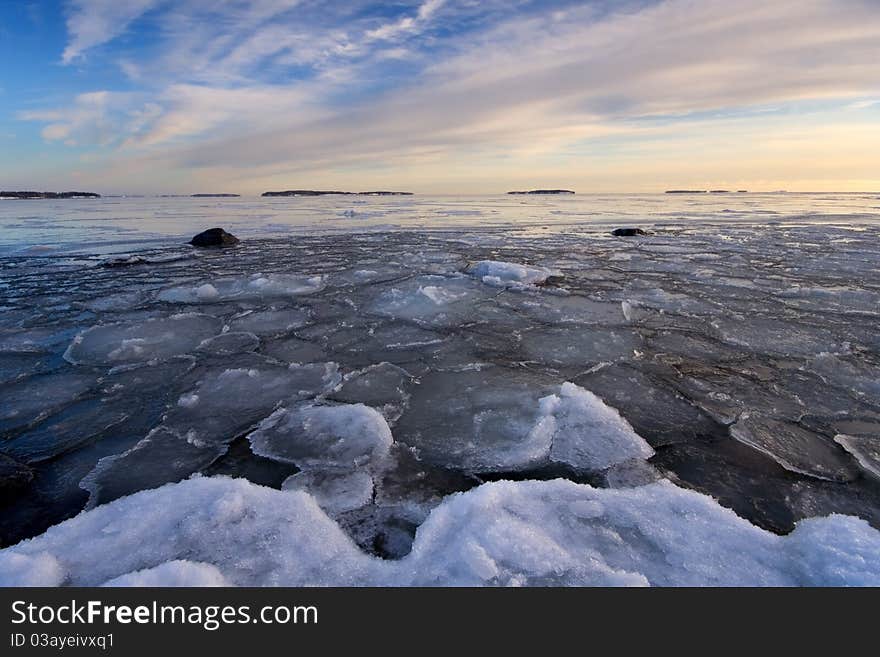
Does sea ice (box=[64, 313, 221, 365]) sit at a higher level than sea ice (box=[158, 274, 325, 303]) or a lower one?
lower

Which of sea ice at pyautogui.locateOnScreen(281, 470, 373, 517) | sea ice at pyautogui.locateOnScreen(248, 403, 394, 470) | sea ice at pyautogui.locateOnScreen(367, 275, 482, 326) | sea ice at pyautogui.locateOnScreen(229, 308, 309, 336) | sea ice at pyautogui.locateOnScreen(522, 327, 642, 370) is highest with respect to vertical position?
sea ice at pyautogui.locateOnScreen(367, 275, 482, 326)

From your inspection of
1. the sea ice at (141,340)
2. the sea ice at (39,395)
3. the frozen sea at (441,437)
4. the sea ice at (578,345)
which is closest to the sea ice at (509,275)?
the frozen sea at (441,437)

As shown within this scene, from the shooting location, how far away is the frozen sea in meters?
2.08

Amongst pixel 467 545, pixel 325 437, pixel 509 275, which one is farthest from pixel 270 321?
pixel 467 545

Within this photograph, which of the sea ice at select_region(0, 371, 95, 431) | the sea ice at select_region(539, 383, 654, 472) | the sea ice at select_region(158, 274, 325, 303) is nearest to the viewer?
the sea ice at select_region(539, 383, 654, 472)

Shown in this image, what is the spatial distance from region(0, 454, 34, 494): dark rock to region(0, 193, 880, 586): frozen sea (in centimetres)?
1

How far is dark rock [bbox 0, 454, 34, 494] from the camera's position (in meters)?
2.60

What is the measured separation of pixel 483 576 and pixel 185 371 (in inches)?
142

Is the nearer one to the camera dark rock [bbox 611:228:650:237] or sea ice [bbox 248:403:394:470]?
sea ice [bbox 248:403:394:470]

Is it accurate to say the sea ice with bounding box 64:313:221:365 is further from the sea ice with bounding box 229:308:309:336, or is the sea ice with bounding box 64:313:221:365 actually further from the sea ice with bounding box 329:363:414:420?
the sea ice with bounding box 329:363:414:420

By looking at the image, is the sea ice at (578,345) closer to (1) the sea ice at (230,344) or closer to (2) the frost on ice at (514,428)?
(2) the frost on ice at (514,428)

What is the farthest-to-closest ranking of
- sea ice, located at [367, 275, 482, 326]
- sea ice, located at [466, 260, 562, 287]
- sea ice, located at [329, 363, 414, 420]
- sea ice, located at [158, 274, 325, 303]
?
sea ice, located at [466, 260, 562, 287] → sea ice, located at [158, 274, 325, 303] → sea ice, located at [367, 275, 482, 326] → sea ice, located at [329, 363, 414, 420]

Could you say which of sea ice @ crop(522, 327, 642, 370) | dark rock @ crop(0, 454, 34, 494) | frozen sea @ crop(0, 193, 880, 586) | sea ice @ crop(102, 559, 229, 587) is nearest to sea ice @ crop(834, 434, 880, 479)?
frozen sea @ crop(0, 193, 880, 586)
